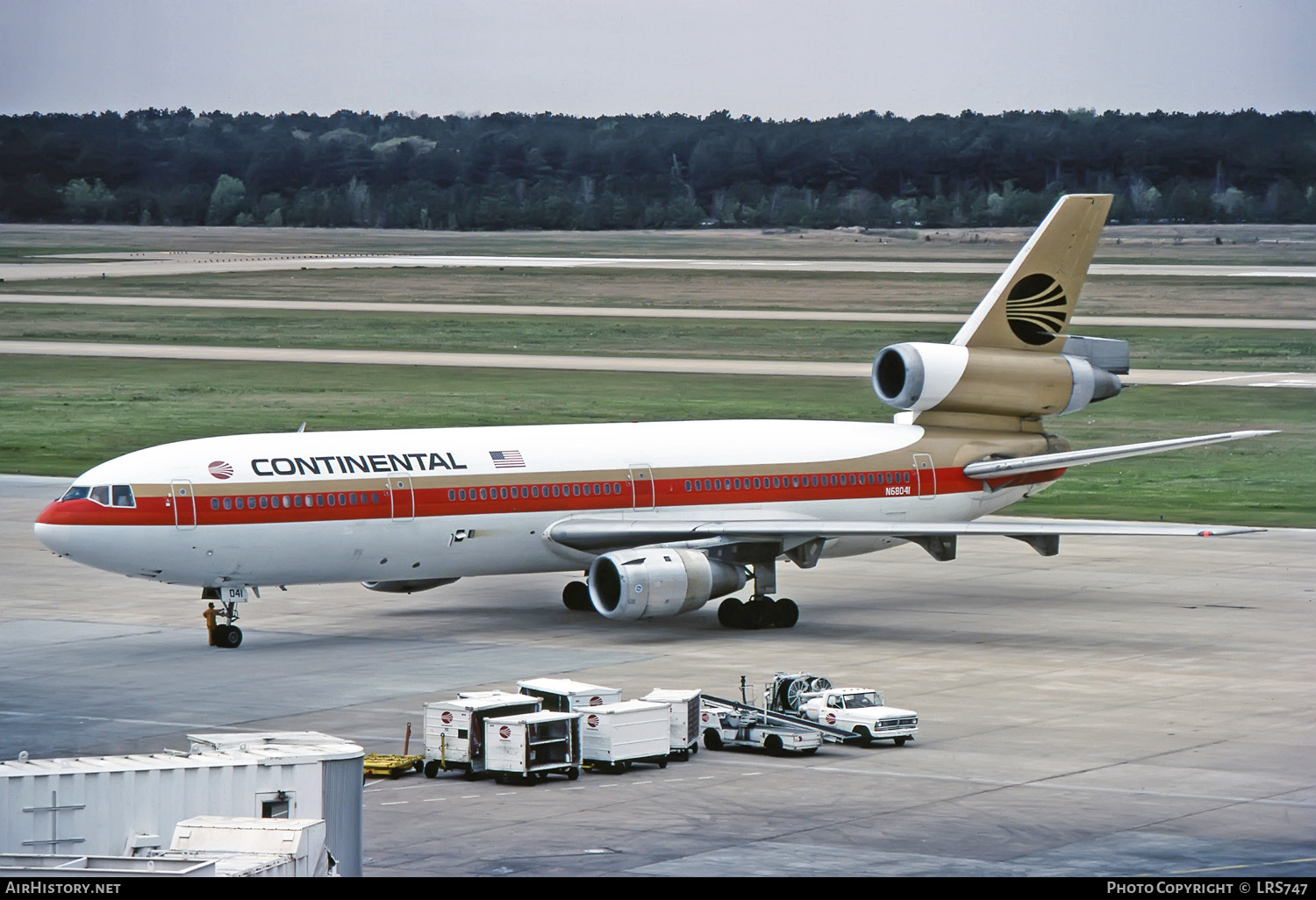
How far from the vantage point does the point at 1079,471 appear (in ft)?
229

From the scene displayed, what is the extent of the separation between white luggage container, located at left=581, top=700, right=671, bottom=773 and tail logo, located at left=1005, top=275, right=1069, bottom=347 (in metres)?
20.3

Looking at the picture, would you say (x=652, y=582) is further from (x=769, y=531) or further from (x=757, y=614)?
(x=757, y=614)

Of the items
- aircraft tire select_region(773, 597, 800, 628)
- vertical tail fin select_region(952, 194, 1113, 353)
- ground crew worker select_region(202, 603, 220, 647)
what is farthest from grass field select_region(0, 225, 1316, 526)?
ground crew worker select_region(202, 603, 220, 647)

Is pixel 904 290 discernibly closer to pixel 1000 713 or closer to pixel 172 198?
pixel 172 198

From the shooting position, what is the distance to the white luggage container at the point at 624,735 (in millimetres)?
28625

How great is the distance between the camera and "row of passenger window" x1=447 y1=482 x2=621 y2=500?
40000 millimetres

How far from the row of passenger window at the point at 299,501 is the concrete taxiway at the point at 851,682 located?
9.30ft

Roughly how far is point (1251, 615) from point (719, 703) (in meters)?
15.8

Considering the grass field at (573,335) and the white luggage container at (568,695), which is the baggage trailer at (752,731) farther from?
the grass field at (573,335)

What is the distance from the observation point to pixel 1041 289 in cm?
4669

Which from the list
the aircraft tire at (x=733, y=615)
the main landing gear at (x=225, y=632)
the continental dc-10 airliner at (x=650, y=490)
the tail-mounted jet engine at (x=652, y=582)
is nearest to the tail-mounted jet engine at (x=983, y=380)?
the continental dc-10 airliner at (x=650, y=490)

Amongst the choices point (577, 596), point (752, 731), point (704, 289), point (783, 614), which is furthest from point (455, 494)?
point (704, 289)
